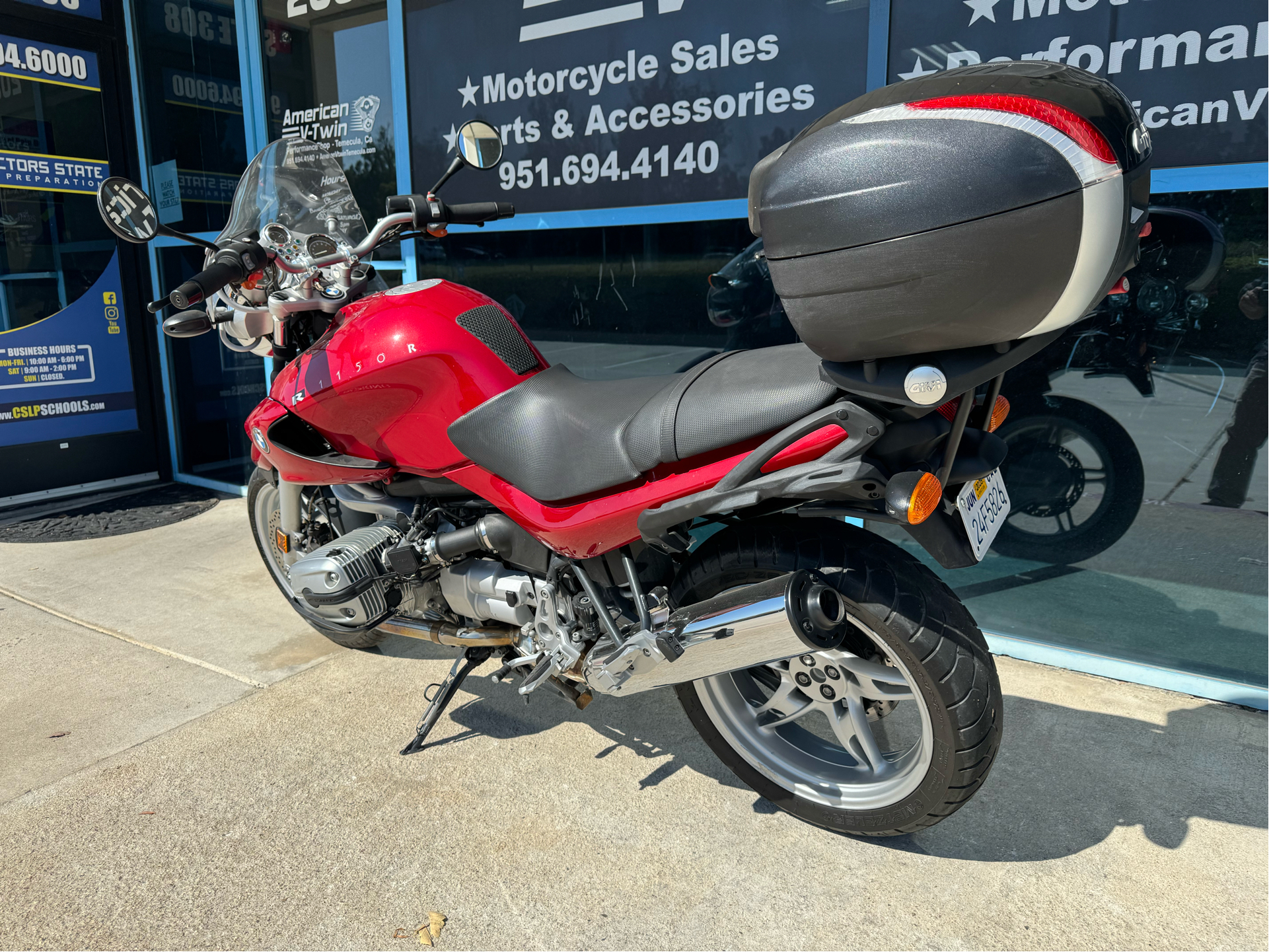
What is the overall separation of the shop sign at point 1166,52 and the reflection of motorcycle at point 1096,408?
24 cm

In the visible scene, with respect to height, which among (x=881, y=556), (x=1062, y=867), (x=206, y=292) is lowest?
(x=1062, y=867)

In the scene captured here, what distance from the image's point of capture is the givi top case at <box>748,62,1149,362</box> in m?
1.33

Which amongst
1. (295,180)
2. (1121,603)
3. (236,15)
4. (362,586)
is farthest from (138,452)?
(1121,603)

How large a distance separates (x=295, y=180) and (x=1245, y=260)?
2967 millimetres

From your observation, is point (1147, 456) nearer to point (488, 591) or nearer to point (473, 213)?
point (488, 591)

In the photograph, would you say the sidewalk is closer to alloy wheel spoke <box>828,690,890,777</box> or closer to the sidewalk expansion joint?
the sidewalk expansion joint

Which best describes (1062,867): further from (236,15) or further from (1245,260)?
(236,15)

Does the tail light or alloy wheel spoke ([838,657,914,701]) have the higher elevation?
the tail light

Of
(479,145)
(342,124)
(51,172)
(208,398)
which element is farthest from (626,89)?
(51,172)

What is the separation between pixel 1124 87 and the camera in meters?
2.69

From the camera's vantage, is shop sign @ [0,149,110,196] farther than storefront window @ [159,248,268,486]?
No

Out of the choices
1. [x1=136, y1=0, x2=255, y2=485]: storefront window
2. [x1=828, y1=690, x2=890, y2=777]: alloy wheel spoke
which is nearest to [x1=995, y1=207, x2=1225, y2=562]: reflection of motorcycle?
[x1=828, y1=690, x2=890, y2=777]: alloy wheel spoke

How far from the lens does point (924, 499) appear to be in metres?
1.56

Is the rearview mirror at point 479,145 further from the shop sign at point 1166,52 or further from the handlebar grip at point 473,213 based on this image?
the shop sign at point 1166,52
